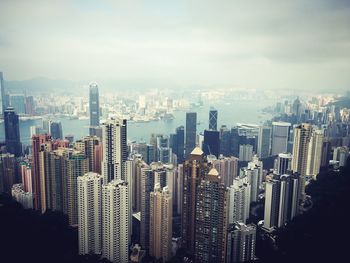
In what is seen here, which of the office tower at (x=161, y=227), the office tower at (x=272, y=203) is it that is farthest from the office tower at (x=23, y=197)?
the office tower at (x=272, y=203)

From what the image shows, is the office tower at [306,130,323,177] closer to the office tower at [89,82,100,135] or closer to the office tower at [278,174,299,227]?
the office tower at [278,174,299,227]

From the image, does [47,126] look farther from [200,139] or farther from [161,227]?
[161,227]

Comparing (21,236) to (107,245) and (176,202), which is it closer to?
(107,245)

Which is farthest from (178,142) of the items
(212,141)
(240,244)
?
(240,244)

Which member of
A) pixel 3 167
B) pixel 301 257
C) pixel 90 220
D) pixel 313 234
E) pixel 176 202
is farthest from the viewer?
pixel 3 167

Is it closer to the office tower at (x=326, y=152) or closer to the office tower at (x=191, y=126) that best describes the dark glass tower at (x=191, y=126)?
the office tower at (x=191, y=126)

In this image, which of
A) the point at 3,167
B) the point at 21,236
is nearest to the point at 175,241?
the point at 21,236

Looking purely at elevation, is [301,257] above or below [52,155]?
below

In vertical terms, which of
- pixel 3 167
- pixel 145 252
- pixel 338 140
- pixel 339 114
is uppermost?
pixel 339 114

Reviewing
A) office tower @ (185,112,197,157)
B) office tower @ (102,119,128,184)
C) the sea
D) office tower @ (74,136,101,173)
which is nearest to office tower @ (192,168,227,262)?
office tower @ (102,119,128,184)
